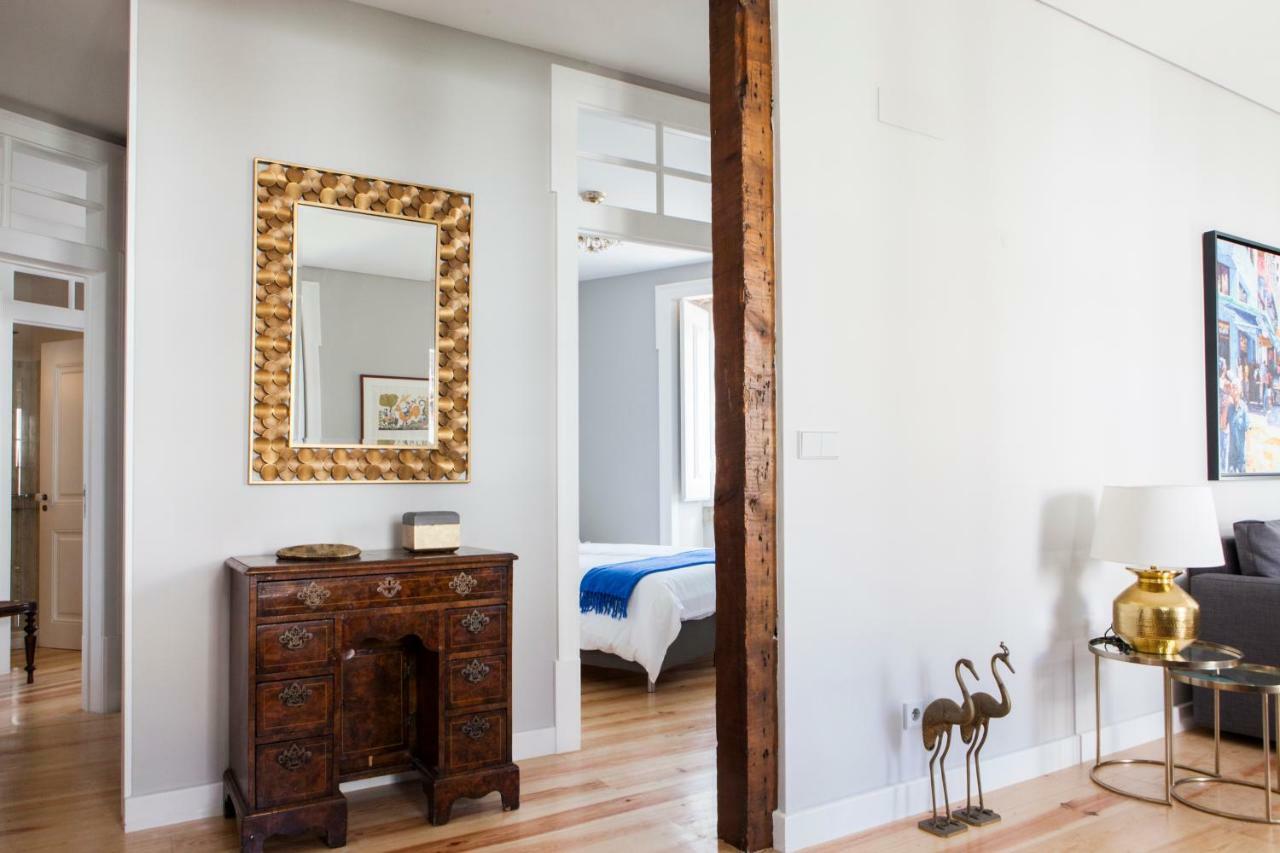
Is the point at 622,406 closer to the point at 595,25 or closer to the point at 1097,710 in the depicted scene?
the point at 595,25

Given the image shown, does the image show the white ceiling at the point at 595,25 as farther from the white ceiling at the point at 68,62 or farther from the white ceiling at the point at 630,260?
the white ceiling at the point at 630,260

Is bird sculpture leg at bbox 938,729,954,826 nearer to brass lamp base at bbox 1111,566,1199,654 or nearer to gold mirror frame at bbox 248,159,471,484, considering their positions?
brass lamp base at bbox 1111,566,1199,654

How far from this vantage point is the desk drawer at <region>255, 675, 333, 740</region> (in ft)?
8.62

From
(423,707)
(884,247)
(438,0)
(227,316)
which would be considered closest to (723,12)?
(884,247)

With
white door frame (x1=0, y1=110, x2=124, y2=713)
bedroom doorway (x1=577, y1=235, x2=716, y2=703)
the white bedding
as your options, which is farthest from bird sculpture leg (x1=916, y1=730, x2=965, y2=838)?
bedroom doorway (x1=577, y1=235, x2=716, y2=703)

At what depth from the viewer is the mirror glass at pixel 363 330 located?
3.18m

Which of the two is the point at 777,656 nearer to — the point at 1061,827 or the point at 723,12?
the point at 1061,827

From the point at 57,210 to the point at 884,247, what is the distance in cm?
442

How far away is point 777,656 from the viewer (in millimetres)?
2709

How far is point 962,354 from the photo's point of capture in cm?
320

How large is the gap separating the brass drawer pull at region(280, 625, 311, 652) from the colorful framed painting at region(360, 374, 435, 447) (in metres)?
0.80

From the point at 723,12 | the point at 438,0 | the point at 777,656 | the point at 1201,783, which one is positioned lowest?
the point at 1201,783

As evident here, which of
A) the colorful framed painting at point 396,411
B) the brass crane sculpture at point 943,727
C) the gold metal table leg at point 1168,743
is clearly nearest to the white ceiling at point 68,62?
the colorful framed painting at point 396,411

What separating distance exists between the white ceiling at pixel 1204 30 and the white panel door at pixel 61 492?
6.46m
